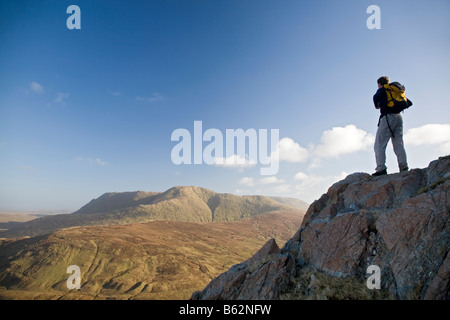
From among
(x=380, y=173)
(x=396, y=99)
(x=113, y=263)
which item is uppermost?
(x=396, y=99)

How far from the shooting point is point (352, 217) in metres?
9.38

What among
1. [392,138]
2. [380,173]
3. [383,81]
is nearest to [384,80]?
[383,81]

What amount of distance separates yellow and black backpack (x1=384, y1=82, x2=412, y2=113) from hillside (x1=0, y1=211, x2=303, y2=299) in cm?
6628

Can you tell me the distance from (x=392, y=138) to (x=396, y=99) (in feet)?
5.95

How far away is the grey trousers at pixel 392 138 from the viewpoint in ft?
32.4

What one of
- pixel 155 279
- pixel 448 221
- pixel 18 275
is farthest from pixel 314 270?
pixel 18 275

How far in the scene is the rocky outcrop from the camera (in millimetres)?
6406

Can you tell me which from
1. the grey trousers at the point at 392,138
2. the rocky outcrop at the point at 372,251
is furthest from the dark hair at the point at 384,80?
the rocky outcrop at the point at 372,251

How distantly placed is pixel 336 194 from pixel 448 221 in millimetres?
6230

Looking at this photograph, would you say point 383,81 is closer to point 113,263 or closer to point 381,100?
point 381,100

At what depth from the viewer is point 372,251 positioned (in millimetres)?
7965

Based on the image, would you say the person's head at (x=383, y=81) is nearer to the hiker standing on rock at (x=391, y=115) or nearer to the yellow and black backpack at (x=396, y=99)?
the hiker standing on rock at (x=391, y=115)

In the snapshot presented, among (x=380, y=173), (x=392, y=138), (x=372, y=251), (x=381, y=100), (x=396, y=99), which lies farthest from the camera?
(x=380, y=173)
